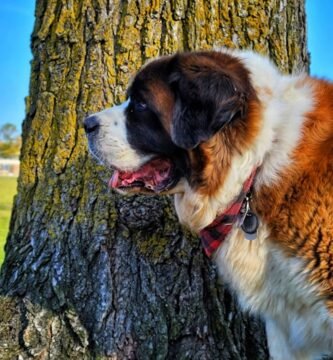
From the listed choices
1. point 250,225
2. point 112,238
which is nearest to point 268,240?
point 250,225

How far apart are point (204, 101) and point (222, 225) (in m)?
0.65

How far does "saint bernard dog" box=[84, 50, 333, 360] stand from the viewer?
99.6 inches

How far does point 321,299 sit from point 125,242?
1124 millimetres

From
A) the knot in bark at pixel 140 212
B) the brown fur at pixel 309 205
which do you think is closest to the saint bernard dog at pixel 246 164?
the brown fur at pixel 309 205

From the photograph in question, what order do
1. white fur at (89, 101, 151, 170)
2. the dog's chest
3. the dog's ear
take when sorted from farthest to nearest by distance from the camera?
white fur at (89, 101, 151, 170)
the dog's chest
the dog's ear

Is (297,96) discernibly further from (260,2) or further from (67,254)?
(67,254)

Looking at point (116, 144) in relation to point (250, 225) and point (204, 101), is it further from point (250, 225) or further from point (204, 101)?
point (250, 225)

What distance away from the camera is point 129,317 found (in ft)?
10.3

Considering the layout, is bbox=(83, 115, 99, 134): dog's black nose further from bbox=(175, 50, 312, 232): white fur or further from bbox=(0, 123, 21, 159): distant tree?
bbox=(0, 123, 21, 159): distant tree

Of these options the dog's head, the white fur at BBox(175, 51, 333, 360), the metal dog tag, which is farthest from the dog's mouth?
the metal dog tag

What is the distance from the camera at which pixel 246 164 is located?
103 inches

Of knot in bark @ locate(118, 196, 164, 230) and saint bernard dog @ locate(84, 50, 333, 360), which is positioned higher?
saint bernard dog @ locate(84, 50, 333, 360)

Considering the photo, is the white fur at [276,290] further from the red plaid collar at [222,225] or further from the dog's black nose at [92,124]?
the dog's black nose at [92,124]

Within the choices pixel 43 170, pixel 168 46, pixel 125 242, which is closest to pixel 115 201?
pixel 125 242
